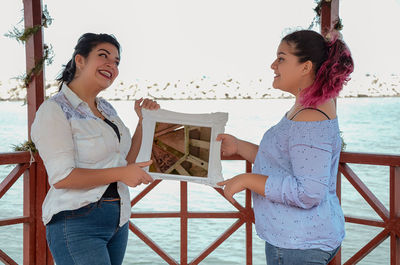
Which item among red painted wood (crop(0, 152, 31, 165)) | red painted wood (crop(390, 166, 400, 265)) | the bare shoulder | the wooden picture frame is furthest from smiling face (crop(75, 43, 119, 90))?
red painted wood (crop(390, 166, 400, 265))

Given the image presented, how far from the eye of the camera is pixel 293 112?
1430mm

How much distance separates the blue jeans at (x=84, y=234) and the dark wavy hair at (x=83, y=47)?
49 cm

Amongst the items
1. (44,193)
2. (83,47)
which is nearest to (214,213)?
(44,193)

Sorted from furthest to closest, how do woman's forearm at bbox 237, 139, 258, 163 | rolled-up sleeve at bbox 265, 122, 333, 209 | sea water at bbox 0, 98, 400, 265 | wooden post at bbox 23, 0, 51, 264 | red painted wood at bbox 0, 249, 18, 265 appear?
sea water at bbox 0, 98, 400, 265, wooden post at bbox 23, 0, 51, 264, red painted wood at bbox 0, 249, 18, 265, woman's forearm at bbox 237, 139, 258, 163, rolled-up sleeve at bbox 265, 122, 333, 209

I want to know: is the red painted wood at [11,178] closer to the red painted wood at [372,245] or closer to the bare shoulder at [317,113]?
the bare shoulder at [317,113]

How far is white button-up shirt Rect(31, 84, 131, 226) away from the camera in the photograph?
1.47m

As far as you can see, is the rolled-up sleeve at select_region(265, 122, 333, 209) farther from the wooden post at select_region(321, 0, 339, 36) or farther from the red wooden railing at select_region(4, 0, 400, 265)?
the wooden post at select_region(321, 0, 339, 36)

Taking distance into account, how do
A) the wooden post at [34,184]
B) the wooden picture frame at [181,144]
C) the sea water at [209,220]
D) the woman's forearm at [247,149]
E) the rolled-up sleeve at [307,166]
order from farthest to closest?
the sea water at [209,220] < the wooden post at [34,184] < the woman's forearm at [247,149] < the wooden picture frame at [181,144] < the rolled-up sleeve at [307,166]

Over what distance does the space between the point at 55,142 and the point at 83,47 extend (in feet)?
1.32

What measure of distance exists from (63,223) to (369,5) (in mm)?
38953

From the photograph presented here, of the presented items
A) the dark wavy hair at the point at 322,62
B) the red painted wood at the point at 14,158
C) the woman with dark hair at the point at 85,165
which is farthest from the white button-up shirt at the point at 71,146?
the red painted wood at the point at 14,158

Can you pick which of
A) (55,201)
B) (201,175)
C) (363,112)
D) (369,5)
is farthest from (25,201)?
(363,112)

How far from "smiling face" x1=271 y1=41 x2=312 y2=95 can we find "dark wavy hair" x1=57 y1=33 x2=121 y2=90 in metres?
0.64

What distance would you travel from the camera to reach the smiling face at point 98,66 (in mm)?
1659
